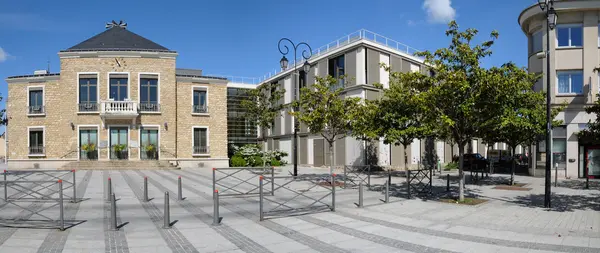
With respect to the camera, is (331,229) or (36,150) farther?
(36,150)

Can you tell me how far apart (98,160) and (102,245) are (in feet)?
82.5

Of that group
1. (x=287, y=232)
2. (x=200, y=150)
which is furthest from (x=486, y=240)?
(x=200, y=150)

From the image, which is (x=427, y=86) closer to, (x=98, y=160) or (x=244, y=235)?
(x=244, y=235)

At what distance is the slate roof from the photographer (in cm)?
2980

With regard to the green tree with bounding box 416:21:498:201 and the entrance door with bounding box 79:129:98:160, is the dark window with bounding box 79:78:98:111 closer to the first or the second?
the entrance door with bounding box 79:129:98:160

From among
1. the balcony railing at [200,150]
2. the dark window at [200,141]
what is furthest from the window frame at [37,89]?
the balcony railing at [200,150]

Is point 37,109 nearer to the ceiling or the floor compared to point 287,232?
nearer to the ceiling

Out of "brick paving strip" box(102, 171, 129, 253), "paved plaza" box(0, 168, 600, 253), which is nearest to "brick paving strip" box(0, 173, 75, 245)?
"paved plaza" box(0, 168, 600, 253)

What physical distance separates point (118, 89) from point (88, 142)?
196 inches

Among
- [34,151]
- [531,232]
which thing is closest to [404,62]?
[531,232]

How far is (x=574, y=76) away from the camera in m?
22.1

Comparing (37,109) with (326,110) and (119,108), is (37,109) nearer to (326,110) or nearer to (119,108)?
(119,108)

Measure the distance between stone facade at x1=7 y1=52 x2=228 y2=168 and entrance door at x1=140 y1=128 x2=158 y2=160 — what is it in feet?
1.16

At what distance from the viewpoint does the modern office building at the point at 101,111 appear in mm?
29047
